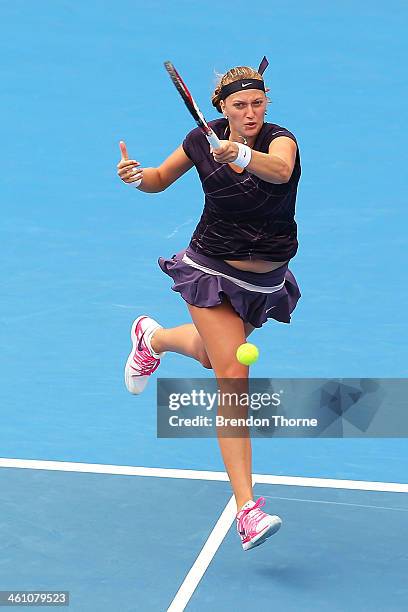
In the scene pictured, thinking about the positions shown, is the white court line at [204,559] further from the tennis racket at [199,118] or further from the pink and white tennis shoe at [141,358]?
the tennis racket at [199,118]

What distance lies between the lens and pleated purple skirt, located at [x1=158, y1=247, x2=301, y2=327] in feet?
24.3

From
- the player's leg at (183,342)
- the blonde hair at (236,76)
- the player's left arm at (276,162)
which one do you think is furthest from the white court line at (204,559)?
the blonde hair at (236,76)

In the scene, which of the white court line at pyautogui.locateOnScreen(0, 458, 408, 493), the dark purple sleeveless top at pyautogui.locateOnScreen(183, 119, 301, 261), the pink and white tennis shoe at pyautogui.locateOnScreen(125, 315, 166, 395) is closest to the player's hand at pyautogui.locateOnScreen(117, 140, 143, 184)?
the dark purple sleeveless top at pyautogui.locateOnScreen(183, 119, 301, 261)

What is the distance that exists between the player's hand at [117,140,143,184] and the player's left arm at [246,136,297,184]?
73 cm

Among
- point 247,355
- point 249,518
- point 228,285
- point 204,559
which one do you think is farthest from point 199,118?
point 204,559

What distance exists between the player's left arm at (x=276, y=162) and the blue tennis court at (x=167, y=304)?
1.81 metres

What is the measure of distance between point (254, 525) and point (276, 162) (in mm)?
1633

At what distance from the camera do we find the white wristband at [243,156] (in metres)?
6.69

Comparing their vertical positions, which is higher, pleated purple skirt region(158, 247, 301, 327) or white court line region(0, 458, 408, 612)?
pleated purple skirt region(158, 247, 301, 327)

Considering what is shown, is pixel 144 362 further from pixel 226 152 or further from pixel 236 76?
pixel 226 152

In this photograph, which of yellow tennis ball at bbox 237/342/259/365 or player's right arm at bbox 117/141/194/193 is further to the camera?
player's right arm at bbox 117/141/194/193

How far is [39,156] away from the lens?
12.5m

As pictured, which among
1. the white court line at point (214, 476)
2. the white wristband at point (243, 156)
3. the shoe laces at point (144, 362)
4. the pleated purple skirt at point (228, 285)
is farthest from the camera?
the shoe laces at point (144, 362)

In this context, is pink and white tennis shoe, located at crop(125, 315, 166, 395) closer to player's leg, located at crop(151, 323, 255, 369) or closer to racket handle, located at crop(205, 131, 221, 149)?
player's leg, located at crop(151, 323, 255, 369)
